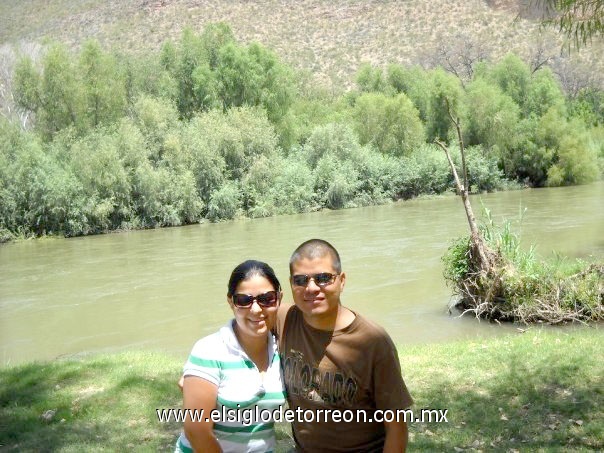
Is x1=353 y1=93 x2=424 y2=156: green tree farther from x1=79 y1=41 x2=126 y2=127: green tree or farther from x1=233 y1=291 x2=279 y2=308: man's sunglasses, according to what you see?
x1=233 y1=291 x2=279 y2=308: man's sunglasses

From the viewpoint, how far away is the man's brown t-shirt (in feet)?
8.77

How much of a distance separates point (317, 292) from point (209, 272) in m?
16.5

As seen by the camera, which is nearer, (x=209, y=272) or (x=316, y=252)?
(x=316, y=252)

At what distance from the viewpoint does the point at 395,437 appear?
268cm

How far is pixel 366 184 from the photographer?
4119cm

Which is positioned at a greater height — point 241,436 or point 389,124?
point 241,436

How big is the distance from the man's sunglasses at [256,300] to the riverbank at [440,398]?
2.57 metres

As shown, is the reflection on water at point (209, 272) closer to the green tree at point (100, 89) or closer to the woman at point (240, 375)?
the woman at point (240, 375)

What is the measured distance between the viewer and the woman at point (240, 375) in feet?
8.82

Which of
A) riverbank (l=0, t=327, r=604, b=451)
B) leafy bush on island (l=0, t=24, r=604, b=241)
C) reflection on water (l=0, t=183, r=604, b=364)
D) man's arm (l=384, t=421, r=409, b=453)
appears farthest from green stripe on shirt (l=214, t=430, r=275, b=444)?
leafy bush on island (l=0, t=24, r=604, b=241)

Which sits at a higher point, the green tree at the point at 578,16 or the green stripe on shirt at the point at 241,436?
the green tree at the point at 578,16

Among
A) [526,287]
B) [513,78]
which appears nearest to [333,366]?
[526,287]

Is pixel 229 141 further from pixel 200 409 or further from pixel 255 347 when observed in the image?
pixel 200 409

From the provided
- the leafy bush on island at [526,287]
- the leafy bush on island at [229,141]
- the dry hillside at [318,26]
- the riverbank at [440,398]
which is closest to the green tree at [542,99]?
the leafy bush on island at [229,141]
